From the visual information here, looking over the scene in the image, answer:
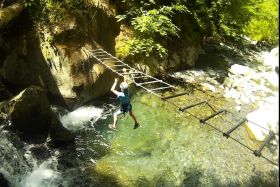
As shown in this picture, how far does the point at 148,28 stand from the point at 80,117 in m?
4.47

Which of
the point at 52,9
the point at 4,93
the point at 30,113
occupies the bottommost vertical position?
the point at 30,113

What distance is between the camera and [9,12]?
10469mm

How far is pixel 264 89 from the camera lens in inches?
602

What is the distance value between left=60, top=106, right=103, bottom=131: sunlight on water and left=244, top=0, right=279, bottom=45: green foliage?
9.81 m

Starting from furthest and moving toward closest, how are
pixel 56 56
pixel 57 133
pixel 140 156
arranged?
pixel 56 56 → pixel 140 156 → pixel 57 133

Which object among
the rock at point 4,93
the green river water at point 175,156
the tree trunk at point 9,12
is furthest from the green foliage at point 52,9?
the green river water at point 175,156

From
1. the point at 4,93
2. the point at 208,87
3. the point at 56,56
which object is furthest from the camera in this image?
the point at 208,87

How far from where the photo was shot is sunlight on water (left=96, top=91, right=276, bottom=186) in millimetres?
9242

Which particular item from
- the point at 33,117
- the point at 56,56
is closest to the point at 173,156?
the point at 33,117

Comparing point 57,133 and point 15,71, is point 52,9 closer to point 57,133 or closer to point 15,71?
point 15,71

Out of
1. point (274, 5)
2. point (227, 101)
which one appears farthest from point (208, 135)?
point (274, 5)

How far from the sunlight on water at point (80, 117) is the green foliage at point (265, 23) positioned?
32.2 feet

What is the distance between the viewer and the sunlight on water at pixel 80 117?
1113 cm

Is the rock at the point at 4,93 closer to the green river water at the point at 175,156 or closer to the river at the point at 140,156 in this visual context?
the river at the point at 140,156
